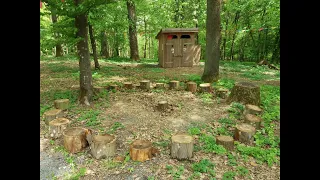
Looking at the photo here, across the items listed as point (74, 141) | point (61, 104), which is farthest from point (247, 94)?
point (61, 104)

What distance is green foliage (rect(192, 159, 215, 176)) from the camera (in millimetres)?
3574

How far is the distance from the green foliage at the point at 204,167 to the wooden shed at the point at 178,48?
11.2 m

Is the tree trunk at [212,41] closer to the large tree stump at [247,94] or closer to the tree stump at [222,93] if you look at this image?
the tree stump at [222,93]

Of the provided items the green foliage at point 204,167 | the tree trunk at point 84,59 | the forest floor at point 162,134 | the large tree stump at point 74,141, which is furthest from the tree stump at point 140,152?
the tree trunk at point 84,59

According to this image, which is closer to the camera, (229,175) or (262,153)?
(229,175)

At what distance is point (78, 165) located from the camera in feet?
12.4

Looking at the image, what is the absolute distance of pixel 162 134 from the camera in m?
4.90

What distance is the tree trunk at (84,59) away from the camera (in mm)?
6059

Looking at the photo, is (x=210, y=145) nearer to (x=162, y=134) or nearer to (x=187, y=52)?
(x=162, y=134)

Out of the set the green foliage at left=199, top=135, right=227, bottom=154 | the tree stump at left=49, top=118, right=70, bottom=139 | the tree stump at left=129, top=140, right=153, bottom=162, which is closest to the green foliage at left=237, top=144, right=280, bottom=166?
the green foliage at left=199, top=135, right=227, bottom=154

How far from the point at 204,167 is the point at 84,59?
4588mm
